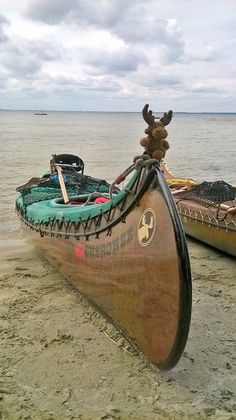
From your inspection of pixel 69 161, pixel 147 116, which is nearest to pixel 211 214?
pixel 147 116

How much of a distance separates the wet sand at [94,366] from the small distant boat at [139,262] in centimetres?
22

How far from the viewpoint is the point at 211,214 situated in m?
7.62

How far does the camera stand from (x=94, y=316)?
5.16 m

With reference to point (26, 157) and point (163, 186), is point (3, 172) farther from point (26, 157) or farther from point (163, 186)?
point (163, 186)

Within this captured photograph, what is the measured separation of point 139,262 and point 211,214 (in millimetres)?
3915

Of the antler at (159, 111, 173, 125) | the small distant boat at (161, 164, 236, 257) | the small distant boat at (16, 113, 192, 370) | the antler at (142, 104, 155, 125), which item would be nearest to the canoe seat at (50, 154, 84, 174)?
the small distant boat at (161, 164, 236, 257)

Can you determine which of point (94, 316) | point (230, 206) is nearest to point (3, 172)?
point (230, 206)

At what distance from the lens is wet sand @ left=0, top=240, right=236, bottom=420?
358 centimetres

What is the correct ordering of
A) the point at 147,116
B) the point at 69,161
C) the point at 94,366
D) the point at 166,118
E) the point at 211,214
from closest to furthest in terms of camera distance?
the point at 94,366
the point at 147,116
the point at 166,118
the point at 211,214
the point at 69,161

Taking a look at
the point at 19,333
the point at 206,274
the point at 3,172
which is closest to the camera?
the point at 19,333

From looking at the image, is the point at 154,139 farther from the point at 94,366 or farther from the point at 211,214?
the point at 211,214

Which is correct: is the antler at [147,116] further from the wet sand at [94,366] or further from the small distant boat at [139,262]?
the wet sand at [94,366]

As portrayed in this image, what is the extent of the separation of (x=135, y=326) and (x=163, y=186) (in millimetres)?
1418

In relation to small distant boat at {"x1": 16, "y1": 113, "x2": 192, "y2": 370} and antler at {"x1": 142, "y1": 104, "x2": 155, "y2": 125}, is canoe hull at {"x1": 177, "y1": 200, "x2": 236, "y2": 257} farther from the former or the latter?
antler at {"x1": 142, "y1": 104, "x2": 155, "y2": 125}
